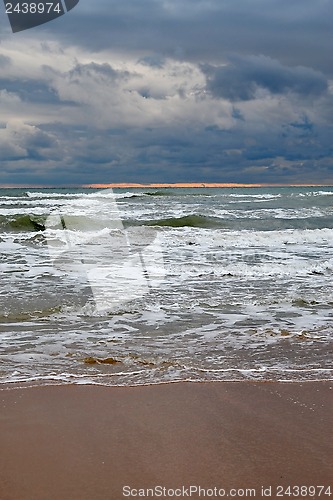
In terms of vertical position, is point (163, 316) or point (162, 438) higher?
point (162, 438)

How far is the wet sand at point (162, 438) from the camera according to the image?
7.55ft

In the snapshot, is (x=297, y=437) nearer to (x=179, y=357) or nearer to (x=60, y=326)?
(x=179, y=357)

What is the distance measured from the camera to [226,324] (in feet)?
17.2

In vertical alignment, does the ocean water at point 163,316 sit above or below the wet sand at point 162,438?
below

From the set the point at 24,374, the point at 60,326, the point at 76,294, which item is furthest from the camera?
the point at 76,294

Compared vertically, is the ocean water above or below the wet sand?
below

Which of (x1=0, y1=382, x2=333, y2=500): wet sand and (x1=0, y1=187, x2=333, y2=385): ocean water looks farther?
(x1=0, y1=187, x2=333, y2=385): ocean water

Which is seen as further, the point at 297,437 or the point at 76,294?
the point at 76,294

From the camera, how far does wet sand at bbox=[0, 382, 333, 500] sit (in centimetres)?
230

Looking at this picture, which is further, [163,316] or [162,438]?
[163,316]

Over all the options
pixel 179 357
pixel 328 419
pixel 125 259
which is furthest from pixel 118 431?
pixel 125 259

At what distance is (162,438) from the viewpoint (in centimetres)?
272

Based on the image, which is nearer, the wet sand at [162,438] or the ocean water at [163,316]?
the wet sand at [162,438]

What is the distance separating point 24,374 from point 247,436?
1.67 metres
